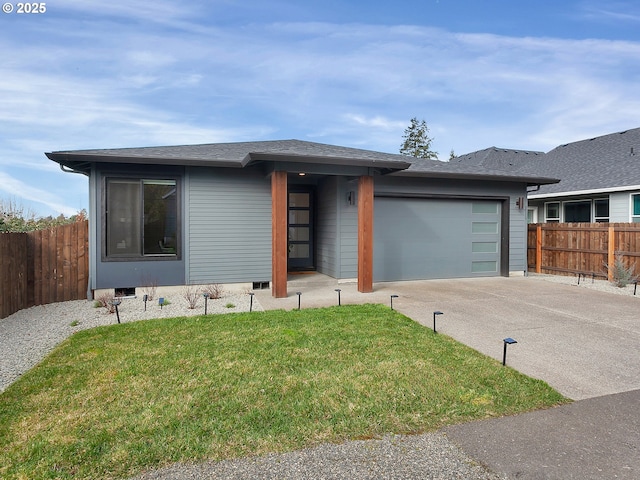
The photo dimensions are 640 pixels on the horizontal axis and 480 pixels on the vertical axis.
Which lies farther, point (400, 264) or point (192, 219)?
point (400, 264)

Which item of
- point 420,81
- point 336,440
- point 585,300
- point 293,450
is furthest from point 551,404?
point 420,81

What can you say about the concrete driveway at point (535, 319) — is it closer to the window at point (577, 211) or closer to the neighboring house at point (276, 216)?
the neighboring house at point (276, 216)

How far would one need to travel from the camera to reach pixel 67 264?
6988 millimetres

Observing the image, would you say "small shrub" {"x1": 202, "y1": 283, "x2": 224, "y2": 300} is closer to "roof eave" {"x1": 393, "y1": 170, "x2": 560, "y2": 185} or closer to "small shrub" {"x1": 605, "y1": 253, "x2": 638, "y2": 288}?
"roof eave" {"x1": 393, "y1": 170, "x2": 560, "y2": 185}

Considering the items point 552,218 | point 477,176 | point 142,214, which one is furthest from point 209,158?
point 552,218

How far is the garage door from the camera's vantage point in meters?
9.10

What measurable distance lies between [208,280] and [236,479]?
600cm

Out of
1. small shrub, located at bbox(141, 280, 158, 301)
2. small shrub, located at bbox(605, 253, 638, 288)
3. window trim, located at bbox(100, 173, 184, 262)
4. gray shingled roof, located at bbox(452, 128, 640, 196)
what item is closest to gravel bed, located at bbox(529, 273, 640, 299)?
small shrub, located at bbox(605, 253, 638, 288)

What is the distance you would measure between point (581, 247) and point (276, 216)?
26.8 ft

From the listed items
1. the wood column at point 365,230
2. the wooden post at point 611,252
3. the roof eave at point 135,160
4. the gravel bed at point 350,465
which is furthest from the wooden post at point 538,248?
the gravel bed at point 350,465

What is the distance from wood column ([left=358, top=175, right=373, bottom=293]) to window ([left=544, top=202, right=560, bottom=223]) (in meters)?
9.72

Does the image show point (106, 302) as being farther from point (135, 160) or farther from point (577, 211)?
point (577, 211)

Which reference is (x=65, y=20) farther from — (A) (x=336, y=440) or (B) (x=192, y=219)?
(A) (x=336, y=440)

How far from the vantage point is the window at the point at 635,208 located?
10.9m
